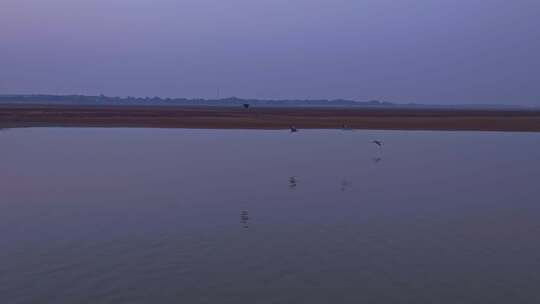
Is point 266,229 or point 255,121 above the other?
point 255,121

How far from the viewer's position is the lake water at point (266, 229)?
11023 mm

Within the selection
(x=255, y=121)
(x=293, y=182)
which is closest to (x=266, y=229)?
(x=293, y=182)

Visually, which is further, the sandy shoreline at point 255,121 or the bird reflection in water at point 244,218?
the sandy shoreline at point 255,121

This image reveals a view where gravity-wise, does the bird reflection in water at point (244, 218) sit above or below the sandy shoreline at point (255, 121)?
below

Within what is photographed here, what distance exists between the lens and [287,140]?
146 feet

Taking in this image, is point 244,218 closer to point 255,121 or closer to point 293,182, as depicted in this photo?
point 293,182

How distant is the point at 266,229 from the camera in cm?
1572

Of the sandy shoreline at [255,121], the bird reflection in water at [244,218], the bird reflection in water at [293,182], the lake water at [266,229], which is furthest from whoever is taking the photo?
the sandy shoreline at [255,121]

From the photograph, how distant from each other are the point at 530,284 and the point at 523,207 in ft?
28.4

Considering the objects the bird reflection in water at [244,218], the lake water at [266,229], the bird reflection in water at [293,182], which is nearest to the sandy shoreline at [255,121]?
the lake water at [266,229]

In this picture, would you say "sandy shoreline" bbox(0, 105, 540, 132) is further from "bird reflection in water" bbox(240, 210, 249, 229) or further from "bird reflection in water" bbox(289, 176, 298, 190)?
"bird reflection in water" bbox(240, 210, 249, 229)

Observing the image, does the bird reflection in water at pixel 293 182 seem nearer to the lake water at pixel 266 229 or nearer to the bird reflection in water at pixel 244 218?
the lake water at pixel 266 229

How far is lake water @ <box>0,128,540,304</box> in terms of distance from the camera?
36.2 ft

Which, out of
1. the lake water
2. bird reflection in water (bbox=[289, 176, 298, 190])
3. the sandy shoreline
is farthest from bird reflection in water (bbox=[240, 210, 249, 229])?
the sandy shoreline
